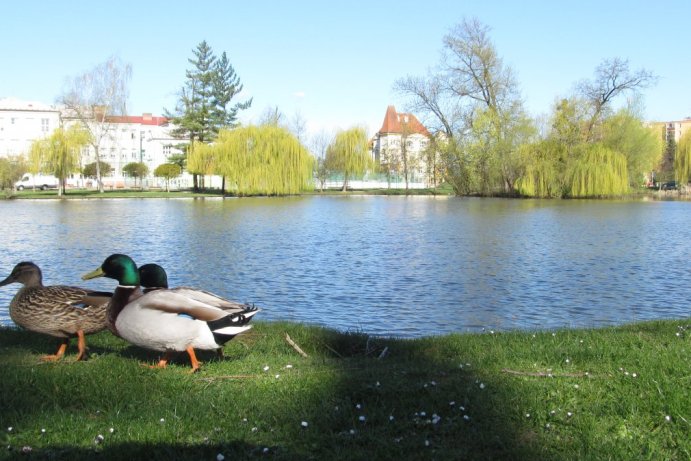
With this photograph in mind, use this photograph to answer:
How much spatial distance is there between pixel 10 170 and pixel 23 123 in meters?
42.0

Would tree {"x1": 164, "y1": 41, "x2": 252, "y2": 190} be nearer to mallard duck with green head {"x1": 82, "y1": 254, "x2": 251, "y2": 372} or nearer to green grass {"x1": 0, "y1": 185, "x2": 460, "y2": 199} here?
green grass {"x1": 0, "y1": 185, "x2": 460, "y2": 199}

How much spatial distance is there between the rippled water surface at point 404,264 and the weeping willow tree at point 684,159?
4349 centimetres

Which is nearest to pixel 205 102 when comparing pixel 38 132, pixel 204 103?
pixel 204 103

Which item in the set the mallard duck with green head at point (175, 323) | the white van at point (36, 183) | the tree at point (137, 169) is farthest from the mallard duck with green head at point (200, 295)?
the tree at point (137, 169)

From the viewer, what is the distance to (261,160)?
6169 cm

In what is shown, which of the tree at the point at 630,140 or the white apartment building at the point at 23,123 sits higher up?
the white apartment building at the point at 23,123

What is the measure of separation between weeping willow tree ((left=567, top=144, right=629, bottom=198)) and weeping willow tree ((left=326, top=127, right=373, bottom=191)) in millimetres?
28554

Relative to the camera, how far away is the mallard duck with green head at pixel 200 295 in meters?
5.59

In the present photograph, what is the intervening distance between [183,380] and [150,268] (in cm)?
144

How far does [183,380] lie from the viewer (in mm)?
5285

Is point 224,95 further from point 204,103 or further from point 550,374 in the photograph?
point 550,374

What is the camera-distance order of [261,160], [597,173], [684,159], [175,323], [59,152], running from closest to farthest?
[175,323]
[597,173]
[59,152]
[261,160]
[684,159]

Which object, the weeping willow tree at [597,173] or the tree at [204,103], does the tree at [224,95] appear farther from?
the weeping willow tree at [597,173]

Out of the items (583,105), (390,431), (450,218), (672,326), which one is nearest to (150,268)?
(390,431)
